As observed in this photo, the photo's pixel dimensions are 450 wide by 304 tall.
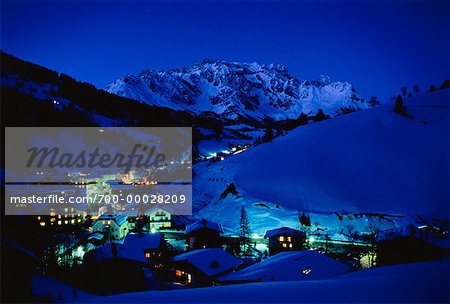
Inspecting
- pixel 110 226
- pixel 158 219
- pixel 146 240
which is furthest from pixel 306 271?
pixel 110 226

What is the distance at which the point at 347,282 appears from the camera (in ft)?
33.2

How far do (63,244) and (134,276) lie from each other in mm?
15188

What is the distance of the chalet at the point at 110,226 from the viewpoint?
123 feet

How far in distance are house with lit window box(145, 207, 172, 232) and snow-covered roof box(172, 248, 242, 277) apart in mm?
16471

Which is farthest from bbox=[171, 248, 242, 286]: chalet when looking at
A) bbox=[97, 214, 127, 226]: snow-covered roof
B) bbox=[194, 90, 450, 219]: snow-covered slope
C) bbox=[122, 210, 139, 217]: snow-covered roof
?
bbox=[194, 90, 450, 219]: snow-covered slope

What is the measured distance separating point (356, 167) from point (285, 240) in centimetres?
2852

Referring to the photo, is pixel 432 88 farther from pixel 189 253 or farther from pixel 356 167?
pixel 189 253

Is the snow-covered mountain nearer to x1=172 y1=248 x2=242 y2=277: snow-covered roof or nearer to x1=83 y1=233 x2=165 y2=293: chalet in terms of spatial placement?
x1=172 y1=248 x2=242 y2=277: snow-covered roof

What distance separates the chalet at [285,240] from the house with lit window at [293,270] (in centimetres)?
992

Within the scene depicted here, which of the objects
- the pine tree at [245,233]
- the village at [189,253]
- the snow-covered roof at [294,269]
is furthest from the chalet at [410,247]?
the pine tree at [245,233]

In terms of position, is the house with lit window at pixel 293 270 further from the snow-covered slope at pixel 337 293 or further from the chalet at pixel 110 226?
the chalet at pixel 110 226

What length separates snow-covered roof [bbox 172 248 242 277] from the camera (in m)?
23.2

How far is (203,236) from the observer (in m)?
33.6

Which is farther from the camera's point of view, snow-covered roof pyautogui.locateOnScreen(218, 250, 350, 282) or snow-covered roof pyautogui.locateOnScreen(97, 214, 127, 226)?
snow-covered roof pyautogui.locateOnScreen(97, 214, 127, 226)
